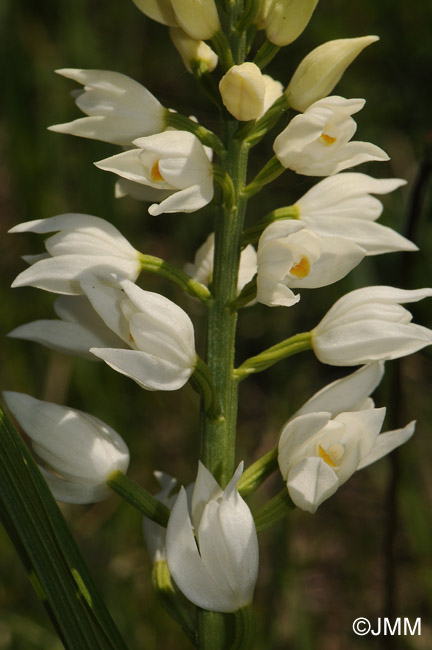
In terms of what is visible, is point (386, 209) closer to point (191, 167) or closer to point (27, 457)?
point (191, 167)

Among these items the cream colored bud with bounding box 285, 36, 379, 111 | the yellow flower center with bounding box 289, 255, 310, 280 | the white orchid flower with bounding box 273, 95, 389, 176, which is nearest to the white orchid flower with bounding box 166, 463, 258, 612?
the yellow flower center with bounding box 289, 255, 310, 280

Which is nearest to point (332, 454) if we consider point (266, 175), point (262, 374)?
point (266, 175)

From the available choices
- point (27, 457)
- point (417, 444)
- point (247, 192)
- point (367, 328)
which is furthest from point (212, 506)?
point (417, 444)

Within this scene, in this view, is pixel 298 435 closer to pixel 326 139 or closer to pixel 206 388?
pixel 206 388

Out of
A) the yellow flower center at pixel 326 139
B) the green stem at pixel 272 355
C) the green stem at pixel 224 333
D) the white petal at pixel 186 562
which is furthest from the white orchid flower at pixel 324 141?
the white petal at pixel 186 562

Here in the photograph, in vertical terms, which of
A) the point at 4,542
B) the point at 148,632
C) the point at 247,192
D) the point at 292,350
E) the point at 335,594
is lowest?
the point at 335,594

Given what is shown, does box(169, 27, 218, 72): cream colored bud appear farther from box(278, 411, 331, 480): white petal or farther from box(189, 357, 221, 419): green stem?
box(278, 411, 331, 480): white petal
